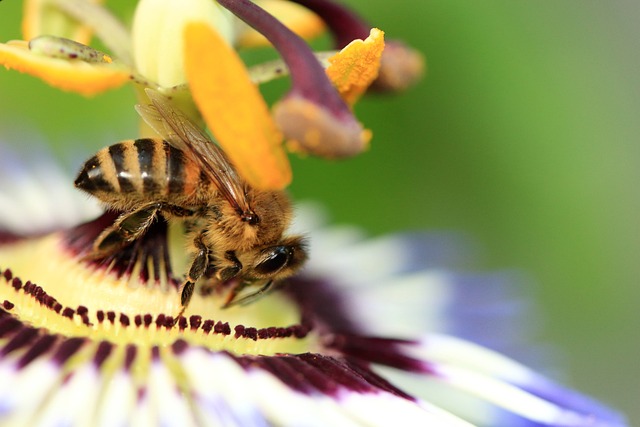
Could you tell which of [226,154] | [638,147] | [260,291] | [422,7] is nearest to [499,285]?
[638,147]

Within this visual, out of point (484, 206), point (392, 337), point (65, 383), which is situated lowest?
point (65, 383)

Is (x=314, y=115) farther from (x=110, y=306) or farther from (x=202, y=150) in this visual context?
(x=110, y=306)

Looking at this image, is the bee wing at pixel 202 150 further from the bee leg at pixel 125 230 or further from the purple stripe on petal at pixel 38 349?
the purple stripe on petal at pixel 38 349

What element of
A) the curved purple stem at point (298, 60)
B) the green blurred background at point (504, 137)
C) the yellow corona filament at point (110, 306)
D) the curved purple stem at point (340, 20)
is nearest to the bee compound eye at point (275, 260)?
the yellow corona filament at point (110, 306)

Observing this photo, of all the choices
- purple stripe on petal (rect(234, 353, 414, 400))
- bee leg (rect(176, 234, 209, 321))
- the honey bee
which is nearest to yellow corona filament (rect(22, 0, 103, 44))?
the honey bee

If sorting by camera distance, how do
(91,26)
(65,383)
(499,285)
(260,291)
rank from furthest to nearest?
1. (499,285)
2. (91,26)
3. (260,291)
4. (65,383)

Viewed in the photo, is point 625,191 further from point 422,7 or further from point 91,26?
point 91,26

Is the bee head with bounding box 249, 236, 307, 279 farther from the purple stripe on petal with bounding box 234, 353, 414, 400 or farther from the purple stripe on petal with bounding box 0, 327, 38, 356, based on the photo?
the purple stripe on petal with bounding box 0, 327, 38, 356
